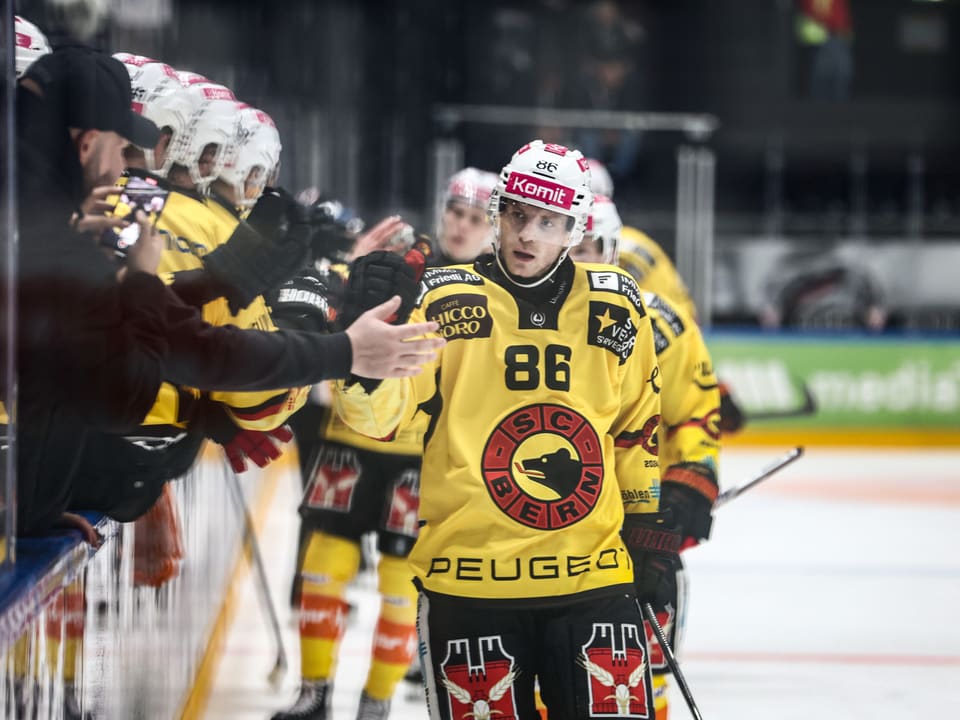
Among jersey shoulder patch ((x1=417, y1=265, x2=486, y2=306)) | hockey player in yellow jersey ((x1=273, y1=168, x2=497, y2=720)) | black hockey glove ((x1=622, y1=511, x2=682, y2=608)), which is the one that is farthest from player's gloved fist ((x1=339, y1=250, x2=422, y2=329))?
hockey player in yellow jersey ((x1=273, y1=168, x2=497, y2=720))

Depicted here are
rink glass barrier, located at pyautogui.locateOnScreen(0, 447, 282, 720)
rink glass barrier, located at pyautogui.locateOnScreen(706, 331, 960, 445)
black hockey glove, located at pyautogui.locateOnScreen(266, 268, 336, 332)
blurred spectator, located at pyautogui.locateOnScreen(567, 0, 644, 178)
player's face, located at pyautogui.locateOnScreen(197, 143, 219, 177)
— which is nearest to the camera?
rink glass barrier, located at pyautogui.locateOnScreen(0, 447, 282, 720)

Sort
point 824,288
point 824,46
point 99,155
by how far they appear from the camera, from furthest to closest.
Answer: point 824,46 → point 824,288 → point 99,155

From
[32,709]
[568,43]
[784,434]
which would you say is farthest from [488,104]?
[32,709]

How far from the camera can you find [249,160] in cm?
284

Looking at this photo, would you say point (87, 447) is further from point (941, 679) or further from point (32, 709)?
point (941, 679)

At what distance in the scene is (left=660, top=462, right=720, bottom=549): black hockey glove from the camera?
Result: 9.87ft

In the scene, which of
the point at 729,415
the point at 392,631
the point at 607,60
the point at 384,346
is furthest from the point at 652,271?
the point at 607,60

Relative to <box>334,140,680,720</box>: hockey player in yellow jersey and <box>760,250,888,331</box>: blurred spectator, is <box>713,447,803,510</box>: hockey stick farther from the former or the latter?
<box>760,250,888,331</box>: blurred spectator

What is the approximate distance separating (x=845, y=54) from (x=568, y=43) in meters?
2.77

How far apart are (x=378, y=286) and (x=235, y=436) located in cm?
66

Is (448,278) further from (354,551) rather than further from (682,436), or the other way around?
(354,551)

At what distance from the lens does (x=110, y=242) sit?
72.8 inches

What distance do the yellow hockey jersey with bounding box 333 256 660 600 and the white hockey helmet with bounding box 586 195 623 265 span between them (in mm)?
876

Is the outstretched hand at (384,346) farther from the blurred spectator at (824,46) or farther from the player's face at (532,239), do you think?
the blurred spectator at (824,46)
